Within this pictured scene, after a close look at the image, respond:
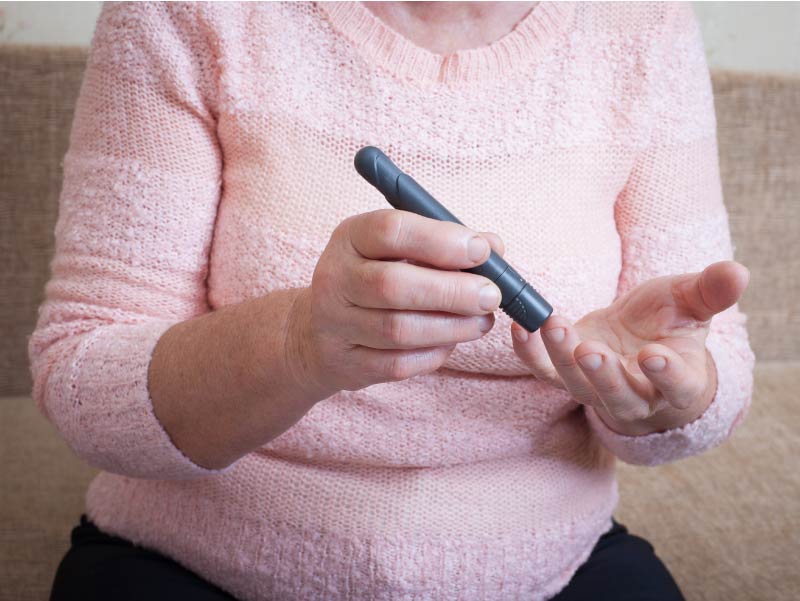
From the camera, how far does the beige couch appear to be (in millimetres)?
1027

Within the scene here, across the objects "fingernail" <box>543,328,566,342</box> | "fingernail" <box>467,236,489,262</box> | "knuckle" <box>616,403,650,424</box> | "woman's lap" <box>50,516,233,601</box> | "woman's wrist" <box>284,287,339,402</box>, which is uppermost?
"fingernail" <box>467,236,489,262</box>

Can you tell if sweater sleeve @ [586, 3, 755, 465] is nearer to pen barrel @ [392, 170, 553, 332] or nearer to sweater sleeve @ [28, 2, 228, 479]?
pen barrel @ [392, 170, 553, 332]

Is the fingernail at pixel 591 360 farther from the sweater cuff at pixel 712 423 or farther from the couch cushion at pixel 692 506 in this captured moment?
the couch cushion at pixel 692 506

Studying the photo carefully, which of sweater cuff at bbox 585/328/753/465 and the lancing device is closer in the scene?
the lancing device

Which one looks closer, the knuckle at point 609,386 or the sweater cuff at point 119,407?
the knuckle at point 609,386

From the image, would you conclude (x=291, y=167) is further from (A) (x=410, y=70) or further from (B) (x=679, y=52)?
(B) (x=679, y=52)

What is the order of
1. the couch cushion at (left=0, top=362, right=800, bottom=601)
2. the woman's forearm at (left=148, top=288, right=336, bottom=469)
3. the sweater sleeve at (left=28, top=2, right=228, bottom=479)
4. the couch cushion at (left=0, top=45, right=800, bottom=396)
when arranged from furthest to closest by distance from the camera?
the couch cushion at (left=0, top=45, right=800, bottom=396)
the couch cushion at (left=0, top=362, right=800, bottom=601)
the sweater sleeve at (left=28, top=2, right=228, bottom=479)
the woman's forearm at (left=148, top=288, right=336, bottom=469)

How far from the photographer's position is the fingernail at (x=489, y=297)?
1.61 ft

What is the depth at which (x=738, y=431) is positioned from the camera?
129 centimetres

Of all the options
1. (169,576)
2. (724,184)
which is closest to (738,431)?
(724,184)

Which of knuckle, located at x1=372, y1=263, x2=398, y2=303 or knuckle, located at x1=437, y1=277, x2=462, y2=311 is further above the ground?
knuckle, located at x1=437, y1=277, x2=462, y2=311

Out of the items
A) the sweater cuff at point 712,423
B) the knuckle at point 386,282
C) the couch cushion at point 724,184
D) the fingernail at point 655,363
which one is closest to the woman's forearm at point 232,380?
the knuckle at point 386,282

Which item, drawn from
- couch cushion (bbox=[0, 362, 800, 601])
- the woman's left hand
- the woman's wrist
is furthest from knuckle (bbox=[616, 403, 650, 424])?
couch cushion (bbox=[0, 362, 800, 601])

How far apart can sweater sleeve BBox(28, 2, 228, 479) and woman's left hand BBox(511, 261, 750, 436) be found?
0.32 m
